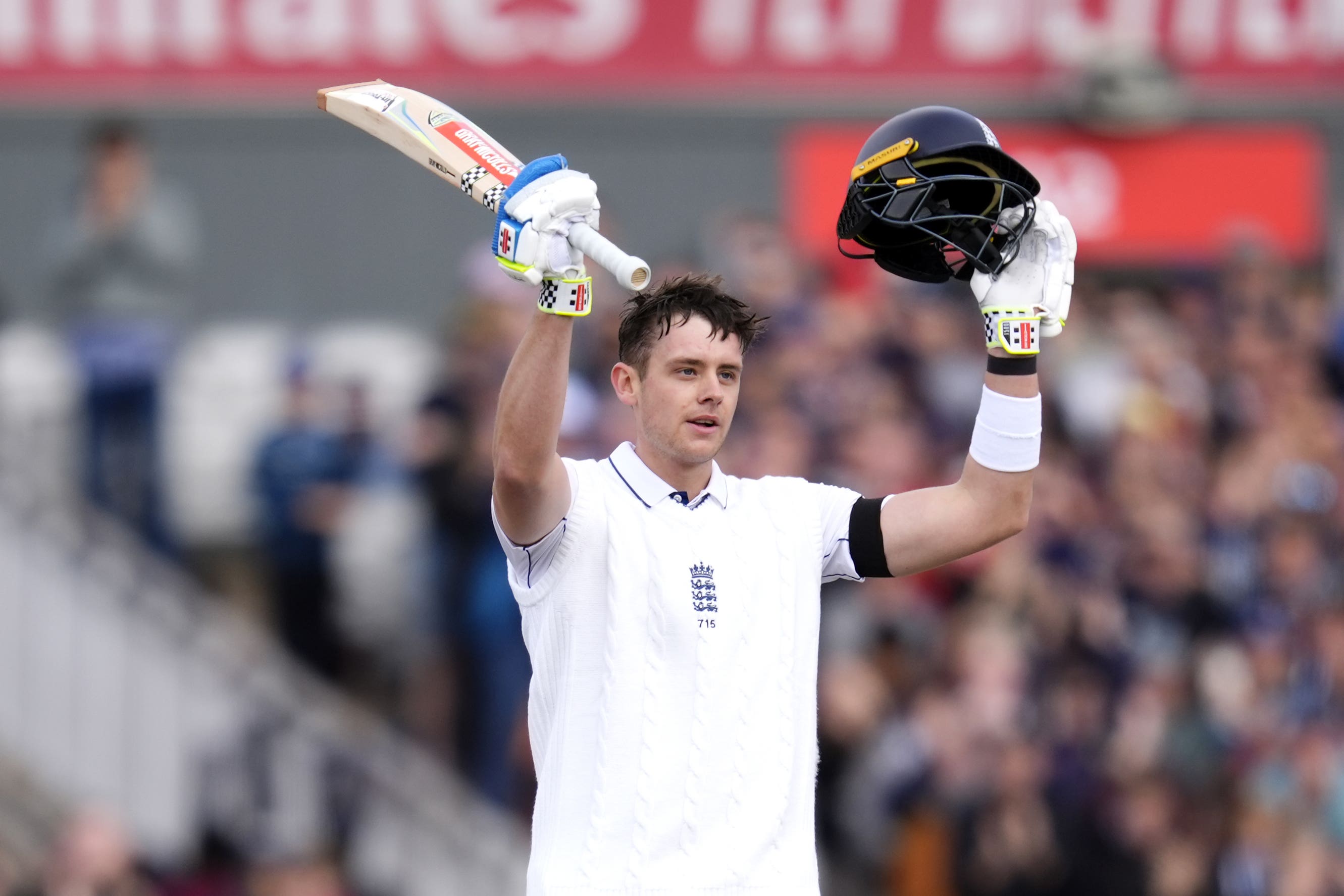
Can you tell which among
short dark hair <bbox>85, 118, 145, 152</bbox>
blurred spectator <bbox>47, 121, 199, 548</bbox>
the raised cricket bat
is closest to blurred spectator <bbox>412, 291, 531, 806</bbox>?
blurred spectator <bbox>47, 121, 199, 548</bbox>

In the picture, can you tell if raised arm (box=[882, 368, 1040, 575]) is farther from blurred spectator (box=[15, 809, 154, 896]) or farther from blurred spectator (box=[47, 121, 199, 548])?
blurred spectator (box=[47, 121, 199, 548])

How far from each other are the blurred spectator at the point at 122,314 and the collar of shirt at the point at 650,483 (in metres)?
5.90

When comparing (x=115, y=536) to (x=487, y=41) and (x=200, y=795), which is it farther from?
(x=487, y=41)

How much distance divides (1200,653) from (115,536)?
5.28m

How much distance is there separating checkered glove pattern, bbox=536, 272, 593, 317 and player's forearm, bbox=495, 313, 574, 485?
0.02 meters

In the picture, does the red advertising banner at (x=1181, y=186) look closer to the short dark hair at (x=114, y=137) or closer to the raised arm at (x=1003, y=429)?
the short dark hair at (x=114, y=137)

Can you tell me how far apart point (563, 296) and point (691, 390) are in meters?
0.43

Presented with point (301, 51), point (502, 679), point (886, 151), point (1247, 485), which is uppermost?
point (301, 51)

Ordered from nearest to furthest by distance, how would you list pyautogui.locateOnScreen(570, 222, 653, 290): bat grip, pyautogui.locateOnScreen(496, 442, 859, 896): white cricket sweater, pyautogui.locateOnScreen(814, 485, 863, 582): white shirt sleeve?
1. pyautogui.locateOnScreen(570, 222, 653, 290): bat grip
2. pyautogui.locateOnScreen(496, 442, 859, 896): white cricket sweater
3. pyautogui.locateOnScreen(814, 485, 863, 582): white shirt sleeve

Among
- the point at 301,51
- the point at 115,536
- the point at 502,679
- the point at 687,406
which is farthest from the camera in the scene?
the point at 301,51

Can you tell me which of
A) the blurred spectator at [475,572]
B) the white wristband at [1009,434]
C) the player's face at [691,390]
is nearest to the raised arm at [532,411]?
the player's face at [691,390]

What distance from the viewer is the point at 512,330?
966cm

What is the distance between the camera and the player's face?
4578 millimetres

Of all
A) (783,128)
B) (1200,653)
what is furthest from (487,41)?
(1200,653)
